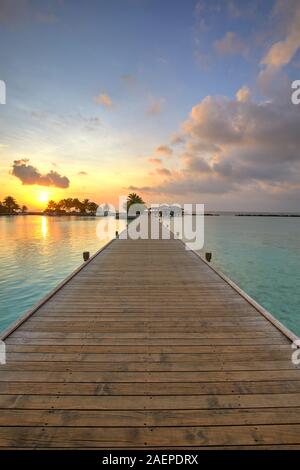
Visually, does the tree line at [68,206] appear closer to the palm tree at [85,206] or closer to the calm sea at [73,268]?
the palm tree at [85,206]

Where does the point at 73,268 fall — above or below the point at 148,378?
below

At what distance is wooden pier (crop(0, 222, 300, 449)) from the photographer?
237 cm

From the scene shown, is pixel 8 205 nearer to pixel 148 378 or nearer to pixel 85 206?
pixel 85 206

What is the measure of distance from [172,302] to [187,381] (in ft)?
9.81

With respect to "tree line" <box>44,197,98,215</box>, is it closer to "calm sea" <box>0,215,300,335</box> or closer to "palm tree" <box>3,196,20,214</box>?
"palm tree" <box>3,196,20,214</box>

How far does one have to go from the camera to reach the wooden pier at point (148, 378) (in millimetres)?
2371

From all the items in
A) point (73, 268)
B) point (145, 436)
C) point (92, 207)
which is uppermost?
point (92, 207)

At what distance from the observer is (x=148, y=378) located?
10.4 feet

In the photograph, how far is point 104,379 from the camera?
3152 millimetres

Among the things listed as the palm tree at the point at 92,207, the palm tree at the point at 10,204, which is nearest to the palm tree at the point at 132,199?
the palm tree at the point at 92,207

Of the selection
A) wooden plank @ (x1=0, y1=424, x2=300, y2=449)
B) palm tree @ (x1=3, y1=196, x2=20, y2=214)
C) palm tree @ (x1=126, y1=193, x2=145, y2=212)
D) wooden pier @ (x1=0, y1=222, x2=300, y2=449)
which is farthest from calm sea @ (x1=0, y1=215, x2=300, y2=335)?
palm tree @ (x1=3, y1=196, x2=20, y2=214)

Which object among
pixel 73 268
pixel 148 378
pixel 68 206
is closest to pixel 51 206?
pixel 68 206
